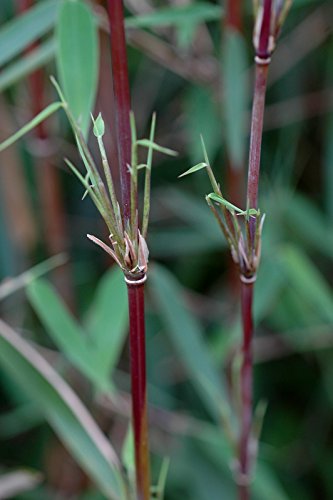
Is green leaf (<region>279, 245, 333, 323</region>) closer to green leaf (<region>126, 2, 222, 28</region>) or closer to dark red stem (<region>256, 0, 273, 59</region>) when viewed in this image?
green leaf (<region>126, 2, 222, 28</region>)

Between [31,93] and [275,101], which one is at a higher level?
[275,101]

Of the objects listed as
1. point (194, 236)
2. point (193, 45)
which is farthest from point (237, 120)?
point (194, 236)

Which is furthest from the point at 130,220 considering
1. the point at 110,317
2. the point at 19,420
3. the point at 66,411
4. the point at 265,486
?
the point at 19,420

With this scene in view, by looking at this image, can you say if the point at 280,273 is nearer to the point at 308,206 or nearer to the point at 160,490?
the point at 308,206

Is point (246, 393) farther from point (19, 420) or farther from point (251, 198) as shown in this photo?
point (19, 420)

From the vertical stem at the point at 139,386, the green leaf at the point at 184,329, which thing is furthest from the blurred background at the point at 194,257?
the vertical stem at the point at 139,386

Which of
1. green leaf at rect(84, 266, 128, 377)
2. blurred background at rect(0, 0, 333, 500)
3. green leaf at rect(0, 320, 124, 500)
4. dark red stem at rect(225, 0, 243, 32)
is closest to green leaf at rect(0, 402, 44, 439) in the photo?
blurred background at rect(0, 0, 333, 500)
